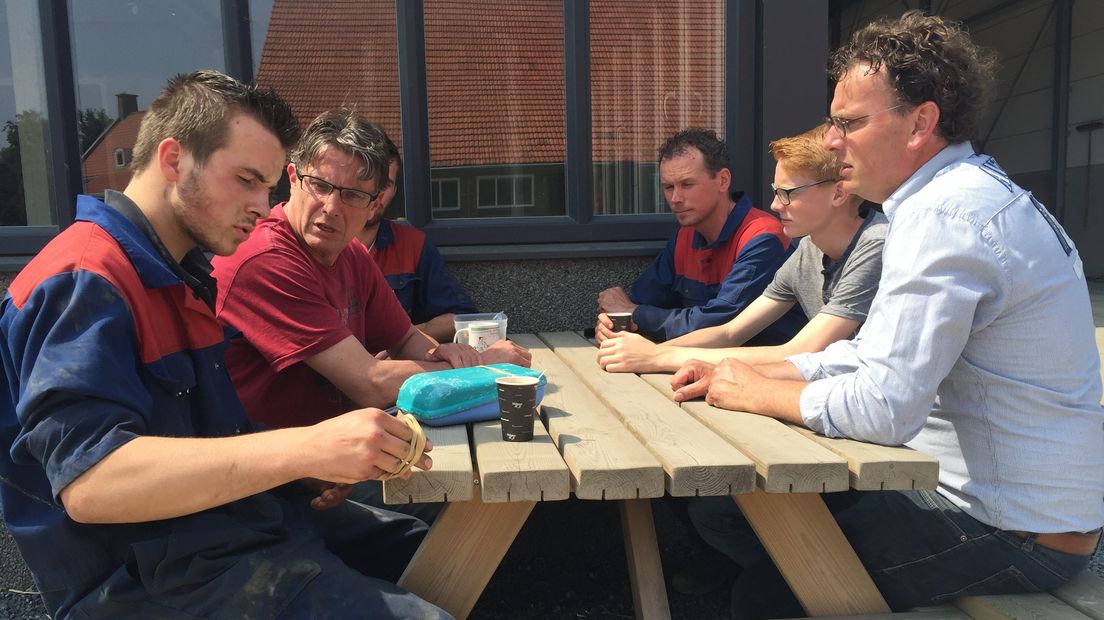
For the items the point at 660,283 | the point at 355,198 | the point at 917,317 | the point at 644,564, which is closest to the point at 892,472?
the point at 917,317

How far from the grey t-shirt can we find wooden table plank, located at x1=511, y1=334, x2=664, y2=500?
86cm

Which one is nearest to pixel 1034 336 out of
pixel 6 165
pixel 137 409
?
pixel 137 409

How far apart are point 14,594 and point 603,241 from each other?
2.86 metres

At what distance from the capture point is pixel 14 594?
313 cm

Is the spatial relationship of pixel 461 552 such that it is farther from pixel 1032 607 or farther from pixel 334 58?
pixel 334 58

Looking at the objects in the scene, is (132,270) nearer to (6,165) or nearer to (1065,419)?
(1065,419)

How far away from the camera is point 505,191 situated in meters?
3.88

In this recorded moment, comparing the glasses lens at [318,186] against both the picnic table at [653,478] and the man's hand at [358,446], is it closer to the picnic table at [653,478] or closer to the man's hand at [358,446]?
the picnic table at [653,478]

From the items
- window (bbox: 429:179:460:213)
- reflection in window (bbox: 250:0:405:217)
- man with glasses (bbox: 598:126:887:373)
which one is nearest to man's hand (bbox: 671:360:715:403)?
man with glasses (bbox: 598:126:887:373)

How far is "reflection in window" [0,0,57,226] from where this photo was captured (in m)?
3.39

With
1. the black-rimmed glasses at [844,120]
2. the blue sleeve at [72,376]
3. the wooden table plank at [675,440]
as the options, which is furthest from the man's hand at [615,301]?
the blue sleeve at [72,376]

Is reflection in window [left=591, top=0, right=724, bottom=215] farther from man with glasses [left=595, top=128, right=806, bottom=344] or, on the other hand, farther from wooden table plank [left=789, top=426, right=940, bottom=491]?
wooden table plank [left=789, top=426, right=940, bottom=491]

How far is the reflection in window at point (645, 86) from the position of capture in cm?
388

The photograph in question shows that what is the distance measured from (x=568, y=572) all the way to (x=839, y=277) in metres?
1.68
